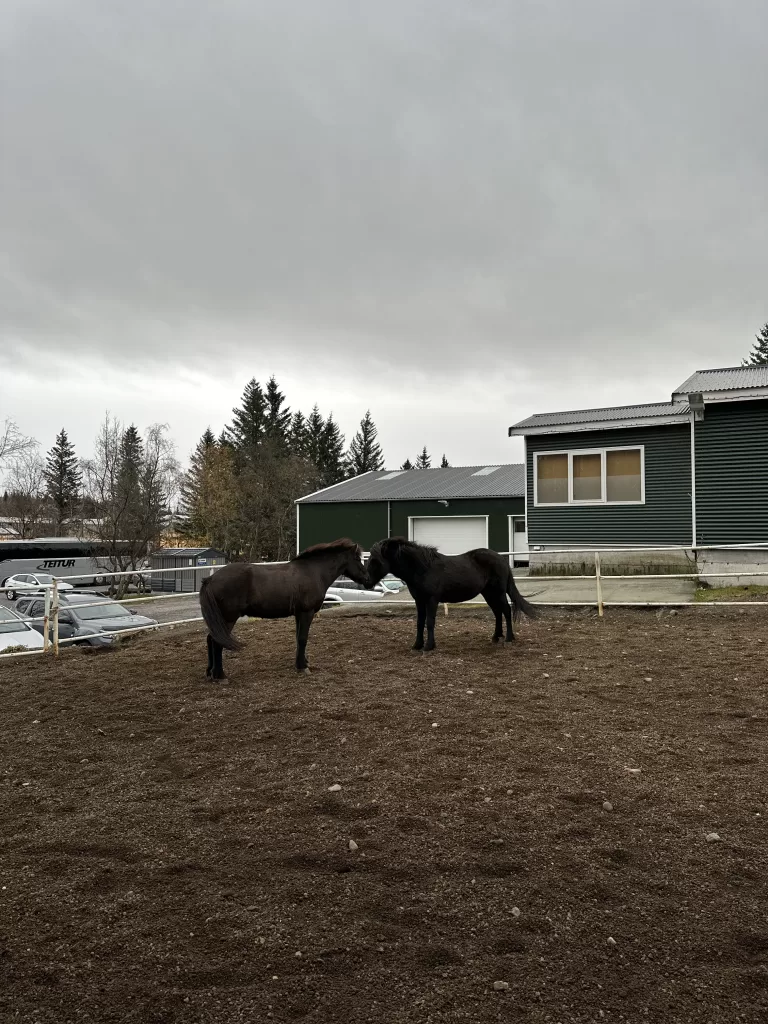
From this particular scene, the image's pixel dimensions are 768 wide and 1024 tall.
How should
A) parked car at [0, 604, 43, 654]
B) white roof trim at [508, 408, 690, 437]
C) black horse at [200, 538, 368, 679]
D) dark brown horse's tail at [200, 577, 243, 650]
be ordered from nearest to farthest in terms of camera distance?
1. dark brown horse's tail at [200, 577, 243, 650]
2. black horse at [200, 538, 368, 679]
3. parked car at [0, 604, 43, 654]
4. white roof trim at [508, 408, 690, 437]

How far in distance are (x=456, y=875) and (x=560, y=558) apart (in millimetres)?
14408

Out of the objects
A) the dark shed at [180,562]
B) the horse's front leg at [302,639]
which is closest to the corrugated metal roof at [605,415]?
the horse's front leg at [302,639]

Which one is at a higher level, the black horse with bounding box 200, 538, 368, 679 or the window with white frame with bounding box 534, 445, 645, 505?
the window with white frame with bounding box 534, 445, 645, 505

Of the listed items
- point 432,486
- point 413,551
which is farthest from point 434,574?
point 432,486

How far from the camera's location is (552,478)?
17.0 m

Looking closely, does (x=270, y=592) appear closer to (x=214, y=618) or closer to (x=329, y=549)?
(x=214, y=618)

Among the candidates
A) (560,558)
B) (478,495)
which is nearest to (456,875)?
(560,558)

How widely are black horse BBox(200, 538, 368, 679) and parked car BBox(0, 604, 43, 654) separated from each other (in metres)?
6.12

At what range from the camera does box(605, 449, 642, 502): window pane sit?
52.4ft

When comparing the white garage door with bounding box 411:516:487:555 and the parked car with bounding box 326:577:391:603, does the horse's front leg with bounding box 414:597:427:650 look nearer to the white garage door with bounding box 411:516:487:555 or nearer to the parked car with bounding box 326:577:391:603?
the parked car with bounding box 326:577:391:603

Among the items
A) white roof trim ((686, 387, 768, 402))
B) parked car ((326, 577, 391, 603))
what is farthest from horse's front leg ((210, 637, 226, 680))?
white roof trim ((686, 387, 768, 402))

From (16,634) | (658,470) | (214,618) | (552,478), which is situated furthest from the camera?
(552,478)

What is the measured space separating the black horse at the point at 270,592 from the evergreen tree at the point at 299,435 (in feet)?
172

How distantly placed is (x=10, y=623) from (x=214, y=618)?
8170mm
